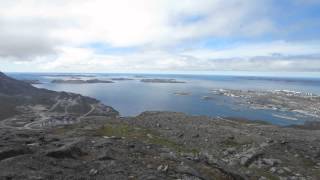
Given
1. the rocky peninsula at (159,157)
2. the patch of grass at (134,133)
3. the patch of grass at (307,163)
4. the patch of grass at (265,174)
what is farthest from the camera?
the patch of grass at (134,133)

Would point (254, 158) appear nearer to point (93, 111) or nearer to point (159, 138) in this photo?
point (159, 138)

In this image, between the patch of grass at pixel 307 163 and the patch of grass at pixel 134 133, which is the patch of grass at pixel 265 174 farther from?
the patch of grass at pixel 134 133

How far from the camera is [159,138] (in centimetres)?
6100

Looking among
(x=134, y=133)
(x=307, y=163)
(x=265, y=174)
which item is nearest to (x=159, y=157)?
(x=265, y=174)

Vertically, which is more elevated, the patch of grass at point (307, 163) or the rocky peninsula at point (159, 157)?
the rocky peninsula at point (159, 157)

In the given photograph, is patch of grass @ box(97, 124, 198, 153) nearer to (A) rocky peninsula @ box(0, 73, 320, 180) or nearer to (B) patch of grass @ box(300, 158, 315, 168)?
(A) rocky peninsula @ box(0, 73, 320, 180)

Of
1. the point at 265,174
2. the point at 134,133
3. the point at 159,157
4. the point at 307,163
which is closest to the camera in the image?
the point at 159,157

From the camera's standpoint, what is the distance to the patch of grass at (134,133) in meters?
58.1

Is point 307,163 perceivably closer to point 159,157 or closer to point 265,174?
point 265,174

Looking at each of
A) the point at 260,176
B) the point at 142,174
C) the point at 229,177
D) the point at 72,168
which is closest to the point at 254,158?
the point at 260,176

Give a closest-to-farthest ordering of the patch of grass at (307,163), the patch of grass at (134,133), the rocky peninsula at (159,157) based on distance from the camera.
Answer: the rocky peninsula at (159,157)
the patch of grass at (307,163)
the patch of grass at (134,133)

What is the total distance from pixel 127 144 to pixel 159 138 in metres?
19.3

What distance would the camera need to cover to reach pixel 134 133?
65.1m

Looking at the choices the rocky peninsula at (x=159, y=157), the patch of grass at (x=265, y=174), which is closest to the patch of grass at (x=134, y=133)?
the rocky peninsula at (x=159, y=157)
